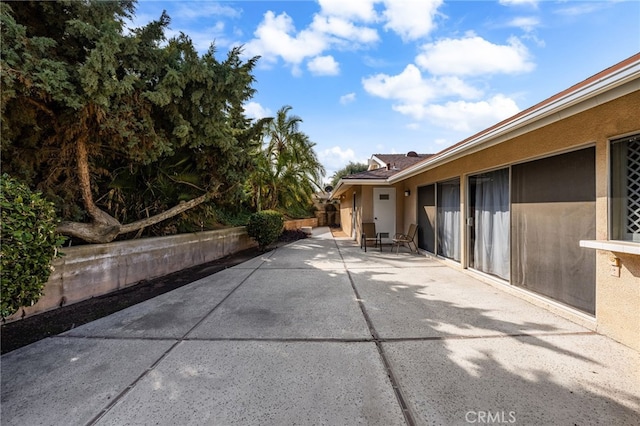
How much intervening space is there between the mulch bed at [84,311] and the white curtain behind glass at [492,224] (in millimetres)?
6655

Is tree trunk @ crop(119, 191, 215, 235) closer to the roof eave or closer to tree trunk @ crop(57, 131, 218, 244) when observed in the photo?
tree trunk @ crop(57, 131, 218, 244)

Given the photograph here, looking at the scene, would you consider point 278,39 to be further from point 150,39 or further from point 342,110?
point 342,110

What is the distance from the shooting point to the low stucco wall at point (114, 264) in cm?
456

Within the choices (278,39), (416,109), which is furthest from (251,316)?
(416,109)

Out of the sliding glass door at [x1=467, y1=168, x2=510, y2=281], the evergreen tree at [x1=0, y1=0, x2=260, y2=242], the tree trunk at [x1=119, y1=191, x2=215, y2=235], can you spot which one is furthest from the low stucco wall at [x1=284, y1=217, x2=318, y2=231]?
the sliding glass door at [x1=467, y1=168, x2=510, y2=281]

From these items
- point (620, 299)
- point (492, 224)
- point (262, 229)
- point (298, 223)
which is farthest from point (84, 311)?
point (298, 223)

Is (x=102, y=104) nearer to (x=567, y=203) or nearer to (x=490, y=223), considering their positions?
(x=567, y=203)

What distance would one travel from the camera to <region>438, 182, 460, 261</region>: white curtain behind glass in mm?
7266

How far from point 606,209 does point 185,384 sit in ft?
17.2

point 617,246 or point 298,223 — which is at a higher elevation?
point 617,246

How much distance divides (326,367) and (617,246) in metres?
3.49

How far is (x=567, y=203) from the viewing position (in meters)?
4.06

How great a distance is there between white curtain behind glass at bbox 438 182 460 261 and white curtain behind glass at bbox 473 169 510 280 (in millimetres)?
838

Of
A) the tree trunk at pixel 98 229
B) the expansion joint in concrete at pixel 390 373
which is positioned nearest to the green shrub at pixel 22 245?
the tree trunk at pixel 98 229
